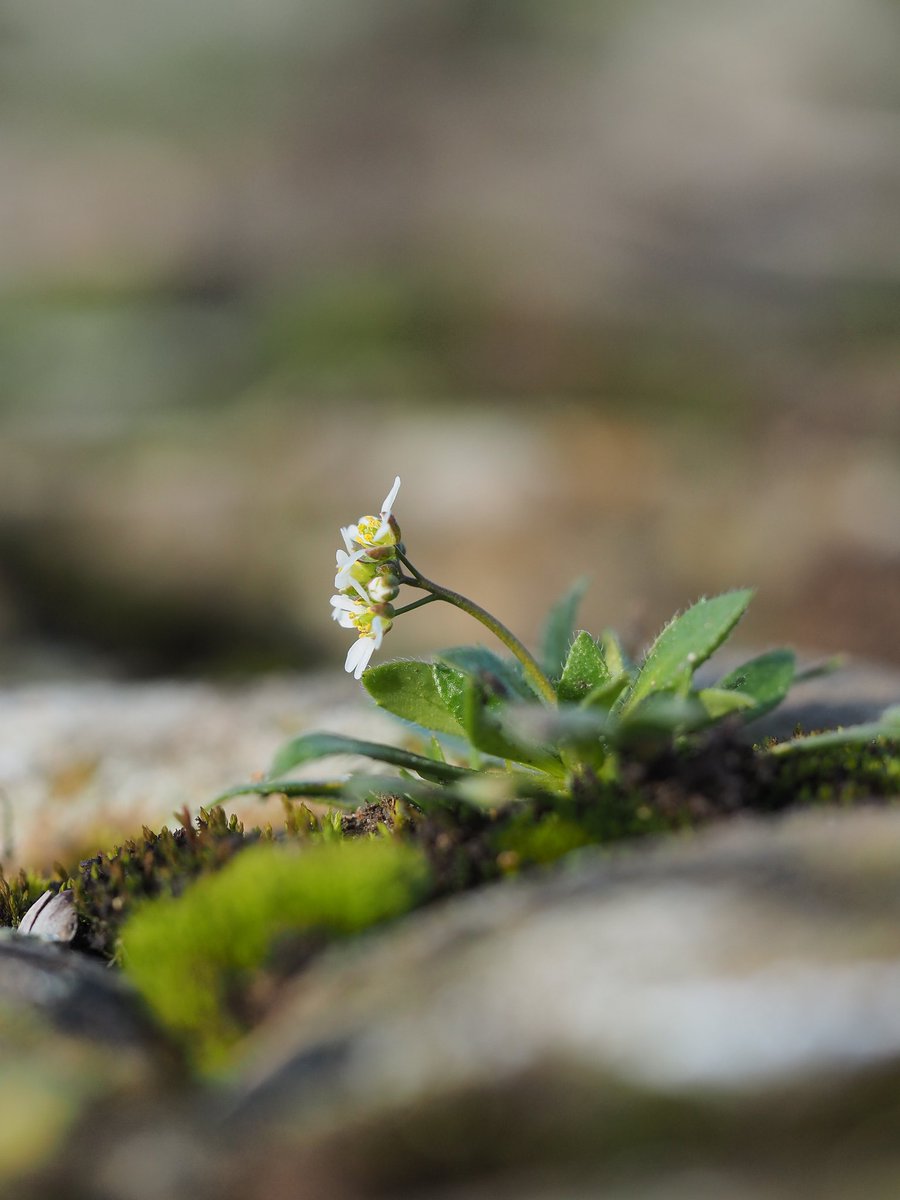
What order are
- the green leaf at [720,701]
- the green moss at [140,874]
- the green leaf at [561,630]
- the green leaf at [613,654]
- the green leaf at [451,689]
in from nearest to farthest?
the green leaf at [720,701], the green moss at [140,874], the green leaf at [613,654], the green leaf at [451,689], the green leaf at [561,630]

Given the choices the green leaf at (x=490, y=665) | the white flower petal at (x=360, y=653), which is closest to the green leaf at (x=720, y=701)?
the green leaf at (x=490, y=665)

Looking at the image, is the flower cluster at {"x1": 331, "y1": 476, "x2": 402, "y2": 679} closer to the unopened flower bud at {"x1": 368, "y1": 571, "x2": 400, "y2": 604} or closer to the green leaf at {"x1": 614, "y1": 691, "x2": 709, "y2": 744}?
the unopened flower bud at {"x1": 368, "y1": 571, "x2": 400, "y2": 604}

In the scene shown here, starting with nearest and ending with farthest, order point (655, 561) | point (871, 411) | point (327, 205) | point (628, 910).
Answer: point (628, 910)
point (655, 561)
point (871, 411)
point (327, 205)

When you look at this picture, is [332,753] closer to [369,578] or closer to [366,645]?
[366,645]

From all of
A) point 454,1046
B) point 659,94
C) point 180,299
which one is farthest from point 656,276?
point 454,1046

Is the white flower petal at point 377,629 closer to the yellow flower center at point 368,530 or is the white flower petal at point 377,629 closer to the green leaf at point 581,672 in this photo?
the yellow flower center at point 368,530

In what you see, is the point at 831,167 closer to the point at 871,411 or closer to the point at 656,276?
the point at 656,276
